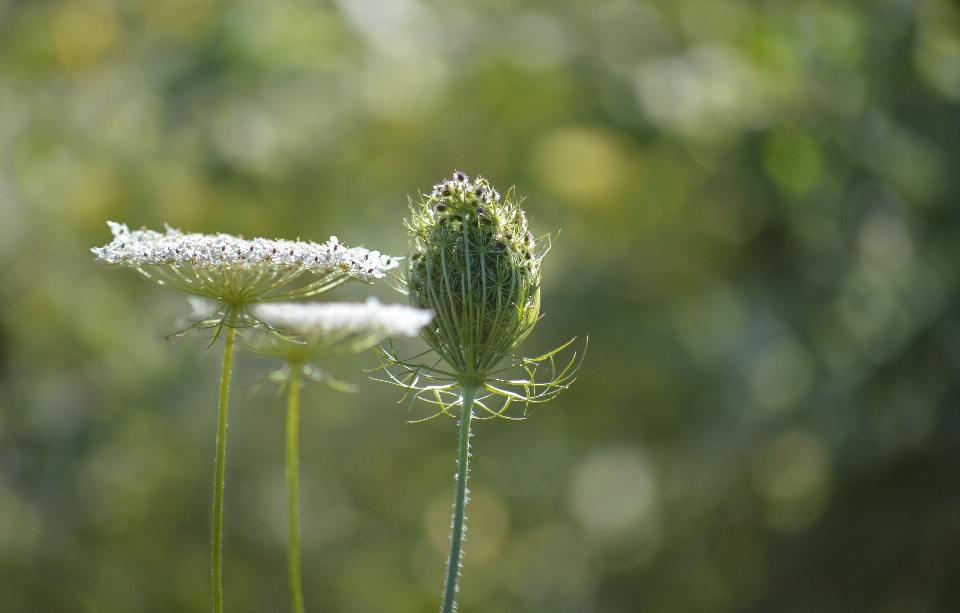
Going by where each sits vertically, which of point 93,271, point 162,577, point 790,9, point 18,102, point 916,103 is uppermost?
point 790,9

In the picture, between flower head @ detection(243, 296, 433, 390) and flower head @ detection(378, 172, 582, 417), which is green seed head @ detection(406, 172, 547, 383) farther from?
flower head @ detection(243, 296, 433, 390)

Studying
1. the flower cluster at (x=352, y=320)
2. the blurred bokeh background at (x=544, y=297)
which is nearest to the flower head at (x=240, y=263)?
the flower cluster at (x=352, y=320)

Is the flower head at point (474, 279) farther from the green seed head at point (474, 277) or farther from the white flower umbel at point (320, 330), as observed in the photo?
the white flower umbel at point (320, 330)

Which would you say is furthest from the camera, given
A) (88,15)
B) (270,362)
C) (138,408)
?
(88,15)

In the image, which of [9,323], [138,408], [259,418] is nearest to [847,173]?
[259,418]

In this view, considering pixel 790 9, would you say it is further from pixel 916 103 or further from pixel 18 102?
pixel 18 102

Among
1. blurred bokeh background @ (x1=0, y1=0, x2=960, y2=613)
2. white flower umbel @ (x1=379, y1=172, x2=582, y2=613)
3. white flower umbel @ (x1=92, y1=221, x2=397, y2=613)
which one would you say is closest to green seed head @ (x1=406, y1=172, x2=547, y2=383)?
white flower umbel @ (x1=379, y1=172, x2=582, y2=613)

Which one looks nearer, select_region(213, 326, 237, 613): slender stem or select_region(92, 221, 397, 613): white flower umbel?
select_region(213, 326, 237, 613): slender stem
